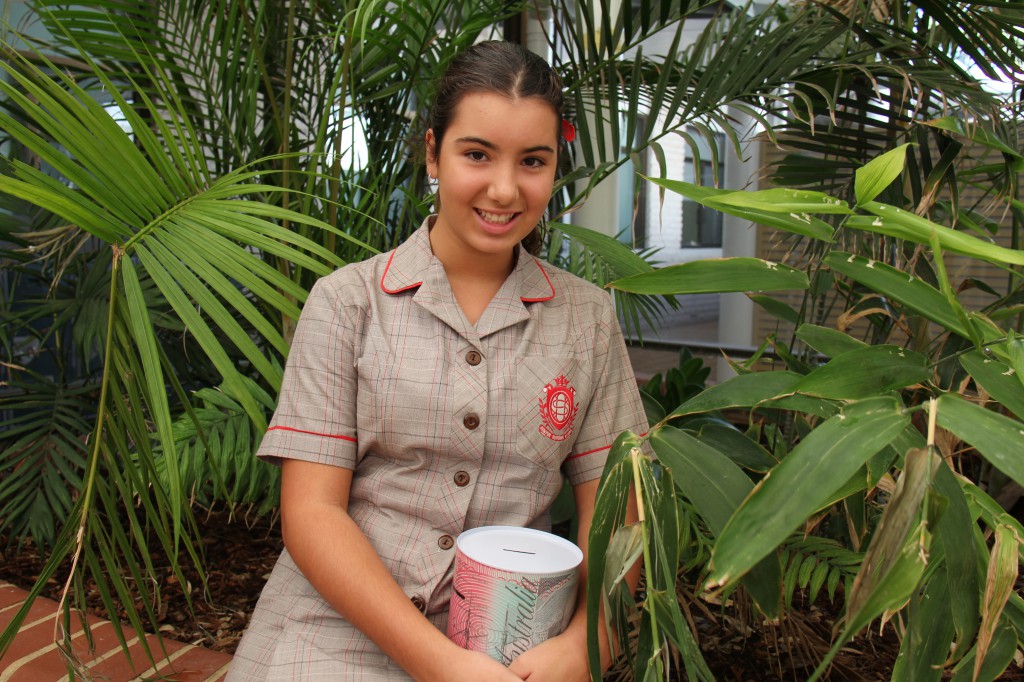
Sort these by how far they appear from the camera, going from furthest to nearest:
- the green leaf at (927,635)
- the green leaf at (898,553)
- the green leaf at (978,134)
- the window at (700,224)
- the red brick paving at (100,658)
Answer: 1. the window at (700,224)
2. the red brick paving at (100,658)
3. the green leaf at (978,134)
4. the green leaf at (927,635)
5. the green leaf at (898,553)

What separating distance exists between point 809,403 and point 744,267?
146 mm

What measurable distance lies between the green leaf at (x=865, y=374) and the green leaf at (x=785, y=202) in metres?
0.13

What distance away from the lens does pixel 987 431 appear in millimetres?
625

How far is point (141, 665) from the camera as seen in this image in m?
1.57

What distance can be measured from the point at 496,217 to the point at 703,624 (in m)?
1.19

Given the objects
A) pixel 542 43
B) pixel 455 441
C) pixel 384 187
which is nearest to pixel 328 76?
pixel 384 187

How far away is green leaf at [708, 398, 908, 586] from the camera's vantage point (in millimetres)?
591

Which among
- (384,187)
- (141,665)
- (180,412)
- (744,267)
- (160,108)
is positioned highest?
(160,108)

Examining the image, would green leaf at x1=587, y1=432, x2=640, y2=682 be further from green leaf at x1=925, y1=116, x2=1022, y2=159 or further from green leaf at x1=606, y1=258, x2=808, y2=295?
green leaf at x1=925, y1=116, x2=1022, y2=159

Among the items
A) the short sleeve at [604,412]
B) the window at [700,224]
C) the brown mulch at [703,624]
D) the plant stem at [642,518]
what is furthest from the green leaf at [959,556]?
the window at [700,224]

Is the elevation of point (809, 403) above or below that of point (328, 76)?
below

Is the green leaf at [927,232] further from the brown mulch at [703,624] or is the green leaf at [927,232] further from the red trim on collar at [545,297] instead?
the brown mulch at [703,624]

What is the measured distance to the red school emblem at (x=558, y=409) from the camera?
3.77 ft

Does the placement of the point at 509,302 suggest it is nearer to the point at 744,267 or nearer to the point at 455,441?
the point at 455,441
